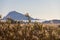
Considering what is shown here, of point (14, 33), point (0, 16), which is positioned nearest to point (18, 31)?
point (14, 33)

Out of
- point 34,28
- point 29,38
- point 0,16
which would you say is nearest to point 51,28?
point 34,28

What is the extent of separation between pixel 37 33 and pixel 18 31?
697mm

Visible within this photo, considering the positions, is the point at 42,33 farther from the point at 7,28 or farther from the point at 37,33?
the point at 7,28

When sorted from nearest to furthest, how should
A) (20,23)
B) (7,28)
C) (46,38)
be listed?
(46,38) → (7,28) → (20,23)

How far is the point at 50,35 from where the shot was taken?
9.54 m

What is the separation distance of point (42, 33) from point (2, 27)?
5.56 ft

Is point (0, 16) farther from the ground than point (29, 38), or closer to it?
farther from the ground

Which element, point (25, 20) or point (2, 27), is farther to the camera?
point (25, 20)

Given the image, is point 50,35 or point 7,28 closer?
point 50,35

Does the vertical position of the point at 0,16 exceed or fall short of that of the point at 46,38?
it exceeds it

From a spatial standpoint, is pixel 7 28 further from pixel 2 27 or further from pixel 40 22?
pixel 40 22

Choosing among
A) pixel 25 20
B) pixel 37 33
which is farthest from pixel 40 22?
pixel 37 33

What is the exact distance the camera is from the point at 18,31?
9797 mm

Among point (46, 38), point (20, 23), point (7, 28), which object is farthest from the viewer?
point (20, 23)
